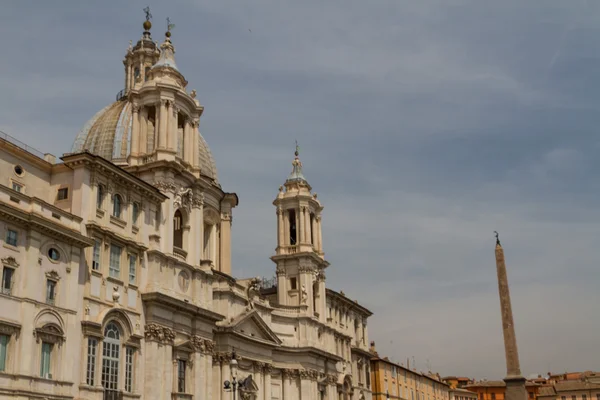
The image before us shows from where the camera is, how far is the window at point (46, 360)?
114ft

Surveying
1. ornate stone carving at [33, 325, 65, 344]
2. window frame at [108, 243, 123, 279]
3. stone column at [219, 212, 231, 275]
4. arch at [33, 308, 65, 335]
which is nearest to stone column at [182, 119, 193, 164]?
window frame at [108, 243, 123, 279]

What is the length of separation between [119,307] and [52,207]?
7.05m

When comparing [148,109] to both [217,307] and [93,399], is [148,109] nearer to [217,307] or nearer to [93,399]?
[217,307]

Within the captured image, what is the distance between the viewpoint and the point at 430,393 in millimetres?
104375

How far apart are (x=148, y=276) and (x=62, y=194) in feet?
23.0

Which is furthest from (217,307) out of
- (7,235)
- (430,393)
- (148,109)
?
(430,393)

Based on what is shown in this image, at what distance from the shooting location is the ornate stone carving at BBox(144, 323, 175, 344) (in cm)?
4338

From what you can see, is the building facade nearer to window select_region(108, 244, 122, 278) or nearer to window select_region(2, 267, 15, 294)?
window select_region(108, 244, 122, 278)

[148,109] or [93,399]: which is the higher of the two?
[148,109]

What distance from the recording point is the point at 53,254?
36.4 metres

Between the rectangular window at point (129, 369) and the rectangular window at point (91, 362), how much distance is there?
3.16m

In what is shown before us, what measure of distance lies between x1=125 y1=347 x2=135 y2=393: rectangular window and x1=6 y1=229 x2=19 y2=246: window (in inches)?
400

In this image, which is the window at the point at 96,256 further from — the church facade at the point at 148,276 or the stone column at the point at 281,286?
the stone column at the point at 281,286

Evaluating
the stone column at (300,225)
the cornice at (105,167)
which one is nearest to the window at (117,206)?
the cornice at (105,167)
